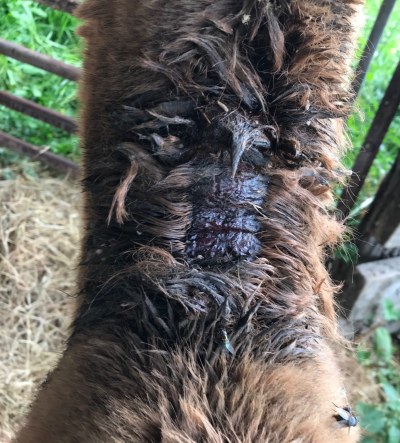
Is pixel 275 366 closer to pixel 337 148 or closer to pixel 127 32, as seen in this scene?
pixel 337 148

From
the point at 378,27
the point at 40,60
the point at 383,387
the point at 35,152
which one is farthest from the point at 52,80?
the point at 383,387

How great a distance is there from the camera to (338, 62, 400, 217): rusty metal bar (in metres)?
1.80

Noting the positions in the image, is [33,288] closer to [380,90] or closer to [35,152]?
[35,152]

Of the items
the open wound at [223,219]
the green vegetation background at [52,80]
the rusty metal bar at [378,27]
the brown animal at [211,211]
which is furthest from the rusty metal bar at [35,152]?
the open wound at [223,219]

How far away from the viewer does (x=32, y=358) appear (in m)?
2.06

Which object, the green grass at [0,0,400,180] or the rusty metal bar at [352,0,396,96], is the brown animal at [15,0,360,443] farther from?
the green grass at [0,0,400,180]

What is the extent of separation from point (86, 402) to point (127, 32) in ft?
2.04

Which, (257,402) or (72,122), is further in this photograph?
(72,122)

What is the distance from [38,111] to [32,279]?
693 millimetres

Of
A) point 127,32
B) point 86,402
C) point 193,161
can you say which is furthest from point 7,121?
point 86,402

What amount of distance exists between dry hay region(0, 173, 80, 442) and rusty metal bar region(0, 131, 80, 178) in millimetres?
91

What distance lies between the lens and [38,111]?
2340 millimetres

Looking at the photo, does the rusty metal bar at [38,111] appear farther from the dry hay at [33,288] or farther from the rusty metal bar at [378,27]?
the rusty metal bar at [378,27]

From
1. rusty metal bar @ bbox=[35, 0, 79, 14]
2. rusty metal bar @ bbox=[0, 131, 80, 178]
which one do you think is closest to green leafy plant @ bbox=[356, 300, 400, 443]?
rusty metal bar @ bbox=[0, 131, 80, 178]
